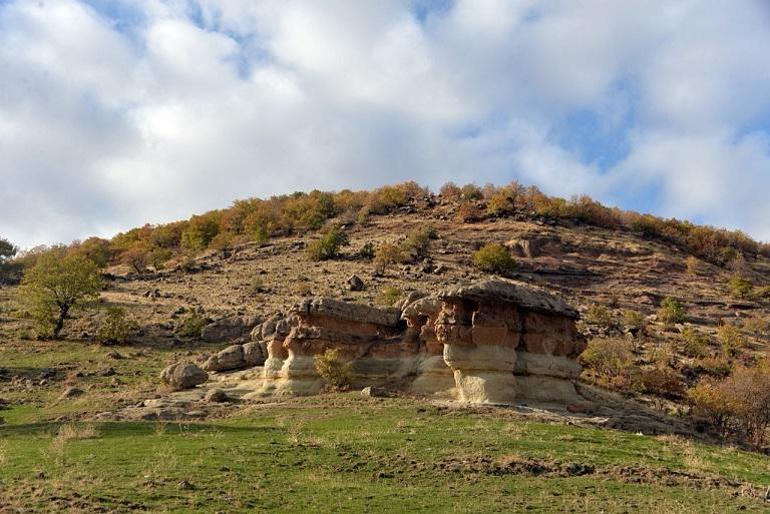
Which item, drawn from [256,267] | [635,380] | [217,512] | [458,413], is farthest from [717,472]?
[256,267]

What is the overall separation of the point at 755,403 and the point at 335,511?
26.9 meters

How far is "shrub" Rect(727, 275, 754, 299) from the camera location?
252 feet

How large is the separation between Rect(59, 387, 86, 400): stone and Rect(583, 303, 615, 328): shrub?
39.2m

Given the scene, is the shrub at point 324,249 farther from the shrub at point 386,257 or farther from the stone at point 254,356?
the stone at point 254,356

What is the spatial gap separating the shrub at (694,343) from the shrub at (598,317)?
222 inches

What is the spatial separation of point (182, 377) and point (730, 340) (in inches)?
1707

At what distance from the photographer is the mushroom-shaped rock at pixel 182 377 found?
32.1m

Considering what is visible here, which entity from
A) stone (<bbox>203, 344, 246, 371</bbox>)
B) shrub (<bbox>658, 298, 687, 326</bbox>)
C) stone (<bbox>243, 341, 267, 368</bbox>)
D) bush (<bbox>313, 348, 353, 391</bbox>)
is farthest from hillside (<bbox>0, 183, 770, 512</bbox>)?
stone (<bbox>243, 341, 267, 368</bbox>)

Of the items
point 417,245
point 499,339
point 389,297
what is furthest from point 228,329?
point 417,245

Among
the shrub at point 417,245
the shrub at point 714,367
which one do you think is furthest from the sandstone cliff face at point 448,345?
the shrub at point 417,245

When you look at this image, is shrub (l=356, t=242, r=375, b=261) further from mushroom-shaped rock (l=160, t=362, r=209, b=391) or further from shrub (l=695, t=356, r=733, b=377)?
mushroom-shaped rock (l=160, t=362, r=209, b=391)

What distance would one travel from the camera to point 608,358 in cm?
4500

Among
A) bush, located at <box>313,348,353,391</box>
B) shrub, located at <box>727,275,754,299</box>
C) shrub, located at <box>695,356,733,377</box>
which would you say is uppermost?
shrub, located at <box>727,275,754,299</box>

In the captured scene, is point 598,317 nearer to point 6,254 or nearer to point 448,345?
point 448,345
